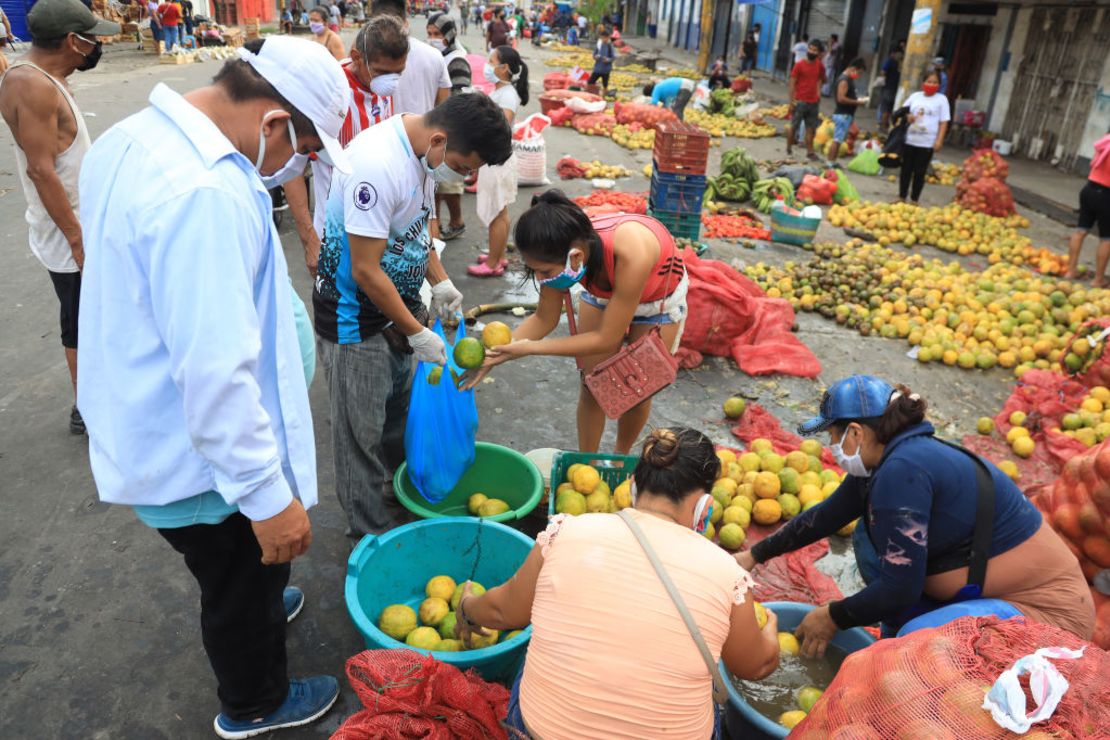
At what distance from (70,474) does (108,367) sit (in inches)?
108

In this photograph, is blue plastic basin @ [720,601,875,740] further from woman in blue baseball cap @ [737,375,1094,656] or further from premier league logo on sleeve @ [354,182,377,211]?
premier league logo on sleeve @ [354,182,377,211]

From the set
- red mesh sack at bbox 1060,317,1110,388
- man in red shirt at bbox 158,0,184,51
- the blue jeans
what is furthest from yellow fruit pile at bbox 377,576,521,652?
man in red shirt at bbox 158,0,184,51

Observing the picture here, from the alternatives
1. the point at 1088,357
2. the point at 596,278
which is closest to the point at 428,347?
the point at 596,278

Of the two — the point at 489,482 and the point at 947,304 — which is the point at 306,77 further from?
the point at 947,304

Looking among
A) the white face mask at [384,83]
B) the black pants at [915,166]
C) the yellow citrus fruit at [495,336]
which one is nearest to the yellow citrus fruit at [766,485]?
the yellow citrus fruit at [495,336]

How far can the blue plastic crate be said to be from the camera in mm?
7727

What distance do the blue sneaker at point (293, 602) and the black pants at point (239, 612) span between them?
0.56 metres

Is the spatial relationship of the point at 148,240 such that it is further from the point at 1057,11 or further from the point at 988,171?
the point at 1057,11

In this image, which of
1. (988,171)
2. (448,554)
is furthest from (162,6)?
(448,554)

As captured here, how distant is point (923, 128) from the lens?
10.2 meters

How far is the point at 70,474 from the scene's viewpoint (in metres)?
3.99

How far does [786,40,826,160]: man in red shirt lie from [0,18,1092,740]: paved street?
26.6 ft

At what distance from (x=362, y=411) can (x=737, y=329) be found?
3737mm

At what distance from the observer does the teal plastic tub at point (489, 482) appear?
3773 mm
